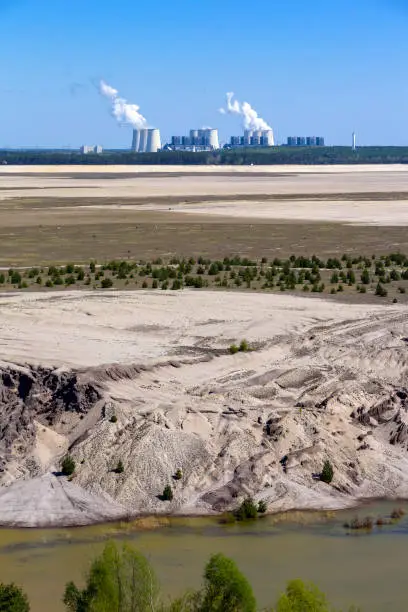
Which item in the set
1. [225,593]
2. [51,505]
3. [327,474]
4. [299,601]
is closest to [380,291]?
[327,474]

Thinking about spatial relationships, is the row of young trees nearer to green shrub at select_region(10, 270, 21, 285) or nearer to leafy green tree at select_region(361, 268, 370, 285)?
green shrub at select_region(10, 270, 21, 285)

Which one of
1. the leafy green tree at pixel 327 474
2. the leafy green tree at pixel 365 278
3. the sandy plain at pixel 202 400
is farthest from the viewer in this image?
the leafy green tree at pixel 365 278

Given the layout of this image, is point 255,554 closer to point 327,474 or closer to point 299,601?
point 327,474

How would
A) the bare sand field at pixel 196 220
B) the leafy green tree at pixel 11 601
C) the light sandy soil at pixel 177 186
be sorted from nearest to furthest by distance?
the leafy green tree at pixel 11 601
the bare sand field at pixel 196 220
the light sandy soil at pixel 177 186

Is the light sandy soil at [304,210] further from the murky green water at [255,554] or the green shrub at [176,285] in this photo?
the murky green water at [255,554]

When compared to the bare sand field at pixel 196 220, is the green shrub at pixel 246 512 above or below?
below

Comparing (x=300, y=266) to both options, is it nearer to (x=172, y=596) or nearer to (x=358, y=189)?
(x=172, y=596)

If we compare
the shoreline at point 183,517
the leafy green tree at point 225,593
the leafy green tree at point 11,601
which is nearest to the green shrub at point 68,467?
the shoreline at point 183,517
